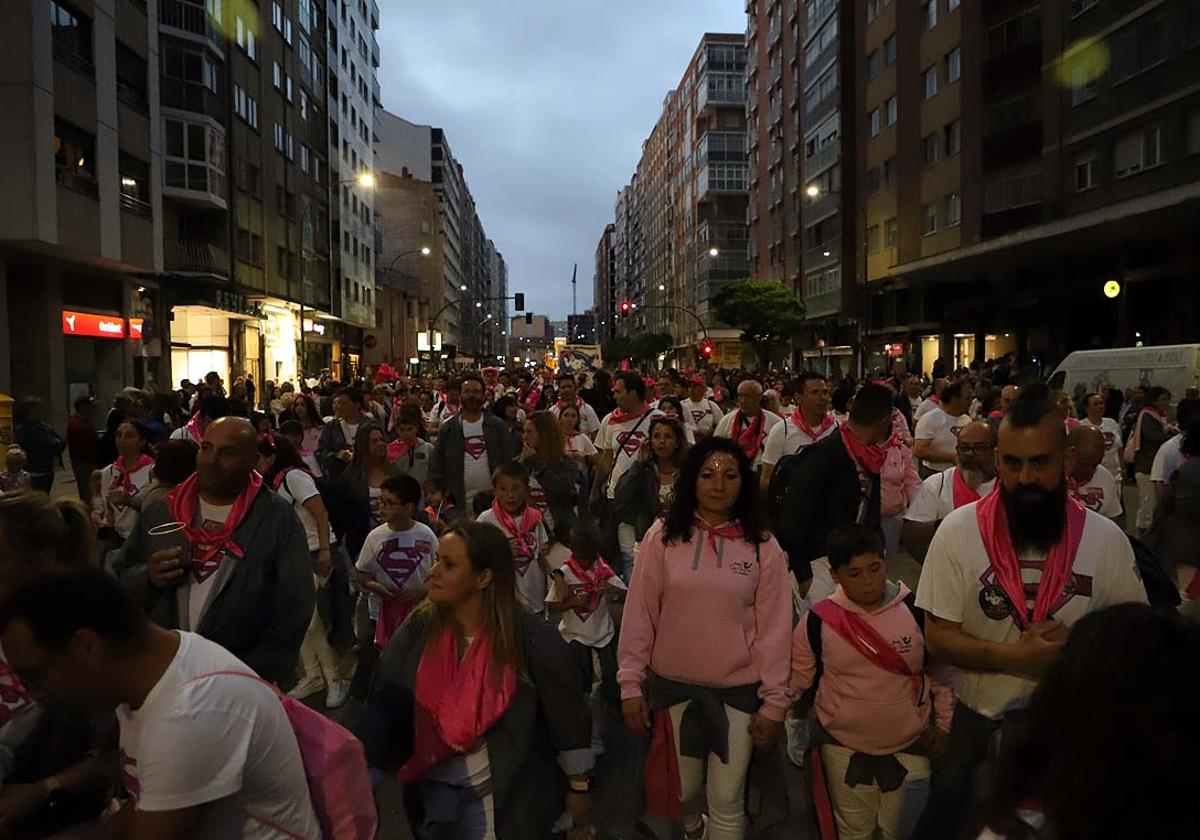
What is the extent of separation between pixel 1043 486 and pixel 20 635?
2.99 m

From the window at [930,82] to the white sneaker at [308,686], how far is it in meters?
39.6

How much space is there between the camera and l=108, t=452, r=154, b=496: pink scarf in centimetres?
675

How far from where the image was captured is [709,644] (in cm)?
370

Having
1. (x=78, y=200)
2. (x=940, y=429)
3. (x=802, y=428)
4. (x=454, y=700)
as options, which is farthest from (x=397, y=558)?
(x=78, y=200)

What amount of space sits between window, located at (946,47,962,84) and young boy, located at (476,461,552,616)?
120 feet

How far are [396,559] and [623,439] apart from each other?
2.94 m

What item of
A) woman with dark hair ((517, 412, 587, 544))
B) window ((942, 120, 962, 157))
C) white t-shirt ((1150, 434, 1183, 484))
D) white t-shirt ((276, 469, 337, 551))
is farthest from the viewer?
window ((942, 120, 962, 157))

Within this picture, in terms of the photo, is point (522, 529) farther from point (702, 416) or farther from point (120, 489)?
point (702, 416)

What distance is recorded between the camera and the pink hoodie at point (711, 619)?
369 cm

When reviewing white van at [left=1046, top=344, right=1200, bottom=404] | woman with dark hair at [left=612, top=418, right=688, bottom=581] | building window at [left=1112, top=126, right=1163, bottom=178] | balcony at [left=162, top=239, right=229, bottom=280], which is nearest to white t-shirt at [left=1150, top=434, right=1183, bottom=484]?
woman with dark hair at [left=612, top=418, right=688, bottom=581]

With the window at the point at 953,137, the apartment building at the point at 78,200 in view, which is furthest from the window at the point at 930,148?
the apartment building at the point at 78,200

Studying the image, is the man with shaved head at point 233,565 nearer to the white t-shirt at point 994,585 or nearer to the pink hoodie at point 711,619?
the pink hoodie at point 711,619

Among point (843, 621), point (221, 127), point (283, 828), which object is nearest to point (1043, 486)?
point (843, 621)

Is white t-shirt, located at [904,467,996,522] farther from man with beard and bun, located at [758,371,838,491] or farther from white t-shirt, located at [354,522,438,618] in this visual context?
white t-shirt, located at [354,522,438,618]
